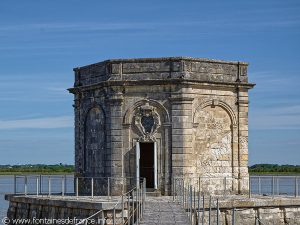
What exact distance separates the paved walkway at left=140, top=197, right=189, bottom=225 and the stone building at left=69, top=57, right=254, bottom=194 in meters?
3.35

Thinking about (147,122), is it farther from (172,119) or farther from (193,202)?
(193,202)

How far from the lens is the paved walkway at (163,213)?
603 inches

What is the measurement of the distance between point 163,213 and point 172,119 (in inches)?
272

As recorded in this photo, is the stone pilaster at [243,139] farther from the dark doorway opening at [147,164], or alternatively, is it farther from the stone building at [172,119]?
the dark doorway opening at [147,164]

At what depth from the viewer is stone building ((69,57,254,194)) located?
76.9 ft

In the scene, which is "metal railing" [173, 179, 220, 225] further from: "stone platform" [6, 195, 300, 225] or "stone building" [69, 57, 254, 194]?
"stone building" [69, 57, 254, 194]

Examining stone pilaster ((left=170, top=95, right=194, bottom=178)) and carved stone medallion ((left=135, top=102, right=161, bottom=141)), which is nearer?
stone pilaster ((left=170, top=95, right=194, bottom=178))

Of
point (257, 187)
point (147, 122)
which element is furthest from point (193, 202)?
point (257, 187)

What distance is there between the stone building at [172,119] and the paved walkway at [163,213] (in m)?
3.35

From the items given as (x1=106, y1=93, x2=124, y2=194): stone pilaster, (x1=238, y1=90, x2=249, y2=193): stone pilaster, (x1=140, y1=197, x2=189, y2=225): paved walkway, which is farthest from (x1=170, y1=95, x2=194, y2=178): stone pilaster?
(x1=140, y1=197, x2=189, y2=225): paved walkway

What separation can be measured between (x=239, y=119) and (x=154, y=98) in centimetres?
344

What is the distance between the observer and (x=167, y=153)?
23.4 m

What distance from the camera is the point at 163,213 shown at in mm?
16953

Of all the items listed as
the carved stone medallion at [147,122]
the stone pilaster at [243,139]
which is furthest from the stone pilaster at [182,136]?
the stone pilaster at [243,139]
